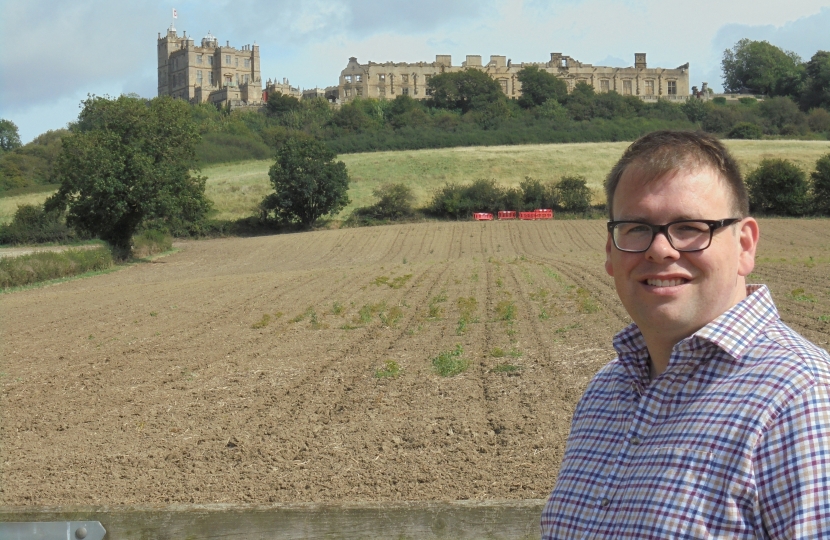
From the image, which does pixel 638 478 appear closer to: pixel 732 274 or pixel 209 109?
pixel 732 274

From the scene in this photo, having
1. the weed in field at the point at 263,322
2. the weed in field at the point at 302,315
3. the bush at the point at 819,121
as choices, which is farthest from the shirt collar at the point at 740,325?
the bush at the point at 819,121

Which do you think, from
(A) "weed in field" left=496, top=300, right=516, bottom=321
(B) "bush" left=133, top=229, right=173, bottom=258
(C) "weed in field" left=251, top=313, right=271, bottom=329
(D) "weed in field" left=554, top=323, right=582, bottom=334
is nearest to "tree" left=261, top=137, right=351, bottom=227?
(B) "bush" left=133, top=229, right=173, bottom=258

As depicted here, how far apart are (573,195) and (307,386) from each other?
48.8m

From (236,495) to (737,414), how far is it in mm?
5113

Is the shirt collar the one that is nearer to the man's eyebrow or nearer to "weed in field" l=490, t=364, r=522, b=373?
the man's eyebrow

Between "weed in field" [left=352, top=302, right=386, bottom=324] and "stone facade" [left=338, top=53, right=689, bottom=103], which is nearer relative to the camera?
"weed in field" [left=352, top=302, right=386, bottom=324]

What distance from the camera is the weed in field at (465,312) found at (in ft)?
47.3

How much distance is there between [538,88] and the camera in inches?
5325

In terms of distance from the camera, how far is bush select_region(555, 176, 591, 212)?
5738 centimetres

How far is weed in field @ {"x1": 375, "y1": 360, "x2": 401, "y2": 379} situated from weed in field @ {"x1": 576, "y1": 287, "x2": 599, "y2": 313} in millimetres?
5365

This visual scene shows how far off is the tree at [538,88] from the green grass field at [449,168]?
47.7 metres

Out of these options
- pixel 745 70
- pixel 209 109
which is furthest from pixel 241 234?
pixel 745 70

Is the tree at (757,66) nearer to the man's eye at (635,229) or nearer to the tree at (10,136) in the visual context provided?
the tree at (10,136)

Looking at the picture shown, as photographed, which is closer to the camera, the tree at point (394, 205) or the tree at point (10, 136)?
the tree at point (394, 205)
